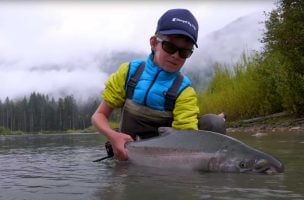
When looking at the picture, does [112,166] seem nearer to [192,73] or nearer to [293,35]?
[293,35]

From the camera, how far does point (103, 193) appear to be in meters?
2.71

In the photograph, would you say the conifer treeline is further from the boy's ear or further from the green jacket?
the boy's ear

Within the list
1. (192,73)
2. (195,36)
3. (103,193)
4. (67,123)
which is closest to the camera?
(103,193)

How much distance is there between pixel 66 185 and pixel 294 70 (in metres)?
16.4

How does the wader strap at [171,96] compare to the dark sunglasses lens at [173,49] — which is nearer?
the dark sunglasses lens at [173,49]

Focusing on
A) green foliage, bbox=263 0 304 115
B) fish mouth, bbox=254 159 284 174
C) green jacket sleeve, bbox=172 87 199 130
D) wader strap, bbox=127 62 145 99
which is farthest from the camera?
green foliage, bbox=263 0 304 115

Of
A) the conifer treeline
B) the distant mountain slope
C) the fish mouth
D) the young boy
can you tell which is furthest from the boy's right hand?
the distant mountain slope

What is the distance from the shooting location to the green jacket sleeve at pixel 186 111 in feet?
13.4

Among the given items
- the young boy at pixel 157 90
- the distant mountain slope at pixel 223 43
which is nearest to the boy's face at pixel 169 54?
the young boy at pixel 157 90

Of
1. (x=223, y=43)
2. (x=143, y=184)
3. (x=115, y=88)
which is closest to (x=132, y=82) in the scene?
(x=115, y=88)

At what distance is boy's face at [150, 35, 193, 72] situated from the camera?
4.04m

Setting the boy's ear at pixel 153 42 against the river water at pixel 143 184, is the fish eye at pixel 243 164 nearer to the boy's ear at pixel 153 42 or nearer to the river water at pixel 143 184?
the river water at pixel 143 184

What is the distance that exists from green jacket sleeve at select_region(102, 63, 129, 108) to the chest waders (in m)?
0.07

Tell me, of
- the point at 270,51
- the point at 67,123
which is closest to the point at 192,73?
the point at 67,123
